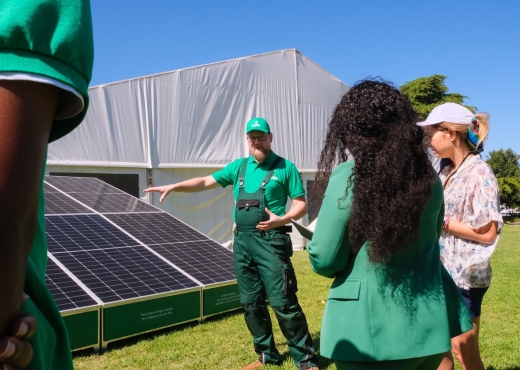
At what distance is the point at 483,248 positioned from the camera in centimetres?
318

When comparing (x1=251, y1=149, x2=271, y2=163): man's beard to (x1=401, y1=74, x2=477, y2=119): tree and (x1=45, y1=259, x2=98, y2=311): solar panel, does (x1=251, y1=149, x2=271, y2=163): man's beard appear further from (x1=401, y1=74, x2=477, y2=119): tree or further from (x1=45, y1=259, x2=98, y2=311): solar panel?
(x1=401, y1=74, x2=477, y2=119): tree

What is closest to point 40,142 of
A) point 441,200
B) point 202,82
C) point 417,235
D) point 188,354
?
point 417,235

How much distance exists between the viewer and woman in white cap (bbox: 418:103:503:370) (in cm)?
310

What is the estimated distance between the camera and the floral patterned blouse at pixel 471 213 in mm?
3090

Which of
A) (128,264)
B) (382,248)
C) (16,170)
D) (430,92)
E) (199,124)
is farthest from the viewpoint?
(430,92)

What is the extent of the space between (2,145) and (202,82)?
13.3m

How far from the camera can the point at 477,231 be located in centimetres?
310

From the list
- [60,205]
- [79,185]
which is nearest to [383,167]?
[60,205]

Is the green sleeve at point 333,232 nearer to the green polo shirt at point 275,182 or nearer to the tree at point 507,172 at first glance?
the green polo shirt at point 275,182

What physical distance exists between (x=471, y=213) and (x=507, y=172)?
1682 inches

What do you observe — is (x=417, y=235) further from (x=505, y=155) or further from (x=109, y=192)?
(x=505, y=155)

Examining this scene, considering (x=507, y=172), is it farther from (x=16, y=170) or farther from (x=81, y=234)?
(x=16, y=170)

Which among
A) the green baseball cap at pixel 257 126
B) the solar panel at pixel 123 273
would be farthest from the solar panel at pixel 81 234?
the green baseball cap at pixel 257 126

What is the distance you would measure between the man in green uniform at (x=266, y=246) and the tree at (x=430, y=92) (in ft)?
117
